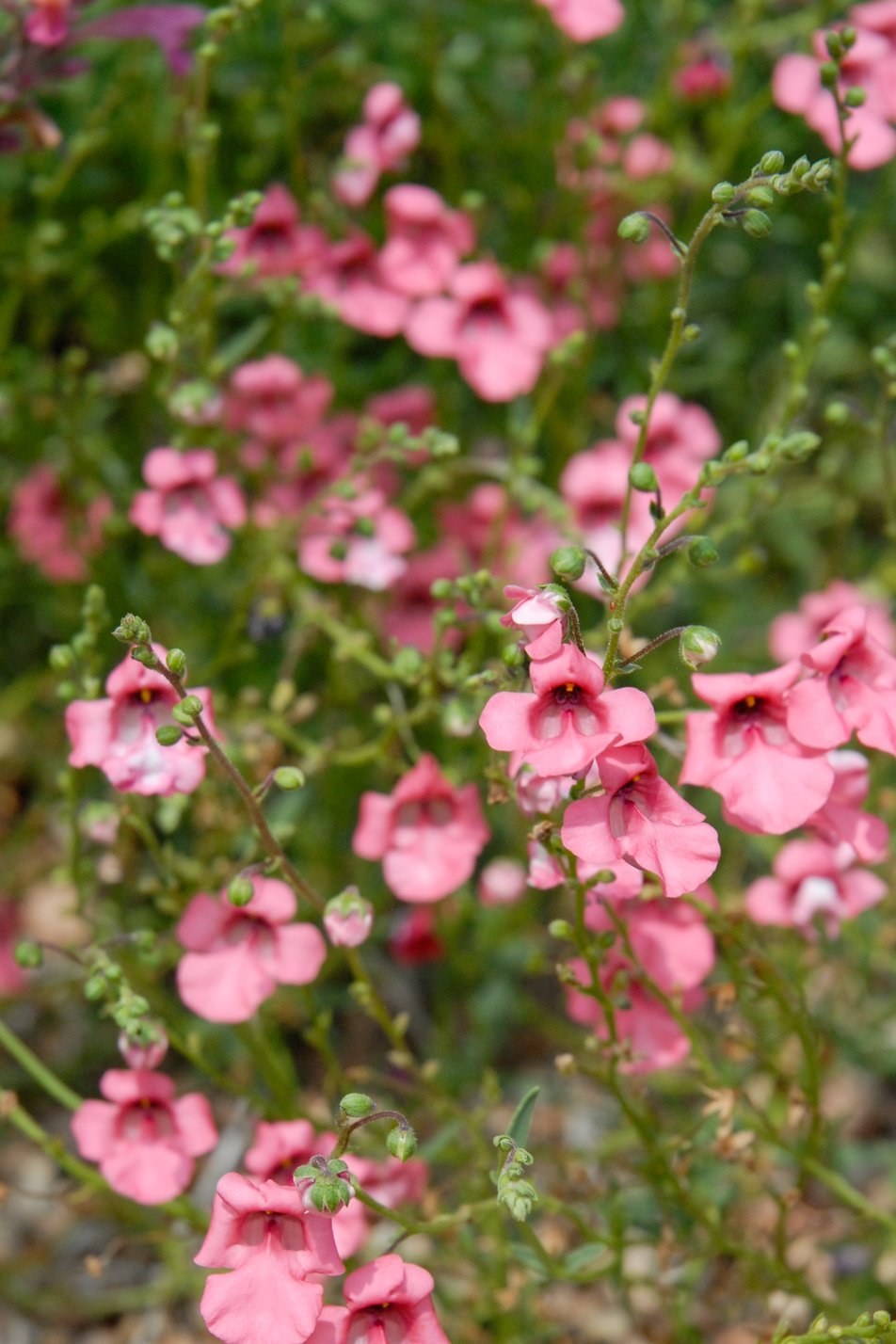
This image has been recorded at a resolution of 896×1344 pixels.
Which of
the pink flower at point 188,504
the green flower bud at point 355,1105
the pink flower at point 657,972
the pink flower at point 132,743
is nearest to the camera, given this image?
the green flower bud at point 355,1105

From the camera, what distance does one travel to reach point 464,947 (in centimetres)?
240

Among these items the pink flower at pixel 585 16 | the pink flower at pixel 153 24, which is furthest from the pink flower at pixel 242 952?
the pink flower at pixel 585 16

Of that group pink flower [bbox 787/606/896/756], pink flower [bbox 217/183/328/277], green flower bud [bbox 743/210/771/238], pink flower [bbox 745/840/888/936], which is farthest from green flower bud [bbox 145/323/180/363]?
pink flower [bbox 745/840/888/936]

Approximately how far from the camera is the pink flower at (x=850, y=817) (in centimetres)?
143

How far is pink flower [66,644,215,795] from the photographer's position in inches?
54.7

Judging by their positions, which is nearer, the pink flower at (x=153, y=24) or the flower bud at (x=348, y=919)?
the flower bud at (x=348, y=919)

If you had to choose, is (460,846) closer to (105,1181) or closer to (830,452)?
(105,1181)

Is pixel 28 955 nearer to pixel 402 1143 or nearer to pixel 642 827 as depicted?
pixel 402 1143

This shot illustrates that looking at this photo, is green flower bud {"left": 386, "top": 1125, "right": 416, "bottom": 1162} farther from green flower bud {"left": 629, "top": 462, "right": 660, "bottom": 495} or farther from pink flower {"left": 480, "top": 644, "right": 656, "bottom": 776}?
green flower bud {"left": 629, "top": 462, "right": 660, "bottom": 495}

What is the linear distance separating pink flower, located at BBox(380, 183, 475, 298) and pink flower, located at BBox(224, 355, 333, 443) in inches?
8.3

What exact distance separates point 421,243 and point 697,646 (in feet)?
3.96

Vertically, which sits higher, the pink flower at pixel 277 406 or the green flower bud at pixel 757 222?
the green flower bud at pixel 757 222

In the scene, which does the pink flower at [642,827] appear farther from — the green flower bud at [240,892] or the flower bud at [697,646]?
the green flower bud at [240,892]

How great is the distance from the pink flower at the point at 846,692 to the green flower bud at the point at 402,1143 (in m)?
0.51
